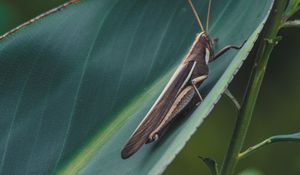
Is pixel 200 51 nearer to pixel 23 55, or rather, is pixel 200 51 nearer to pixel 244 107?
pixel 244 107

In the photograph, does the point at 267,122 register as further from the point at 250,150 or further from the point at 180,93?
the point at 250,150

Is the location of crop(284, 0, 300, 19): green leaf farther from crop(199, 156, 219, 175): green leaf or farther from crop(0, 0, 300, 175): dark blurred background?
crop(0, 0, 300, 175): dark blurred background

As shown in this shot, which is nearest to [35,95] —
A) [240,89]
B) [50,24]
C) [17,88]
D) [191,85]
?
[17,88]

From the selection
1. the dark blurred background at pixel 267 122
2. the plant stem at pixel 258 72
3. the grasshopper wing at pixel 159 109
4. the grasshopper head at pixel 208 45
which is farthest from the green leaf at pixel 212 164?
the dark blurred background at pixel 267 122

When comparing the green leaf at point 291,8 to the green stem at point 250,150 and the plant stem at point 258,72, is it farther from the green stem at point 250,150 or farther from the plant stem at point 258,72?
the green stem at point 250,150

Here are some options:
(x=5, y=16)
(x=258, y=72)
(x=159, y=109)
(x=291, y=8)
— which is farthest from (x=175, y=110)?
(x=5, y=16)
